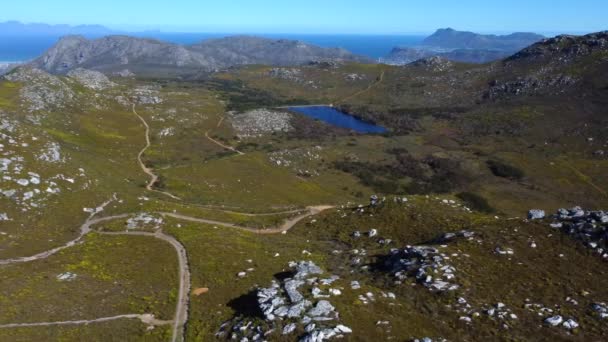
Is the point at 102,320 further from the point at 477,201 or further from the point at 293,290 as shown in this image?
the point at 477,201

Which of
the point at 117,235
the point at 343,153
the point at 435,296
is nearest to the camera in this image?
the point at 435,296

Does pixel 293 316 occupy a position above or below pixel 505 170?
above

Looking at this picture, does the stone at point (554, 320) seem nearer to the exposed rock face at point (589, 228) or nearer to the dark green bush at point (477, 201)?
the exposed rock face at point (589, 228)

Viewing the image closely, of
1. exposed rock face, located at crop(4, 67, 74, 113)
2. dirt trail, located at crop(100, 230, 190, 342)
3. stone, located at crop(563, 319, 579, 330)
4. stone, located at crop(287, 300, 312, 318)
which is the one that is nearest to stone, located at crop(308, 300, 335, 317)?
stone, located at crop(287, 300, 312, 318)

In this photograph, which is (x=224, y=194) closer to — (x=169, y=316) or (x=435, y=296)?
(x=169, y=316)

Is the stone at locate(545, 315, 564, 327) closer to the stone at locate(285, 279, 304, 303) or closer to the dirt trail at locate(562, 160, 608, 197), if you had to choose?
the stone at locate(285, 279, 304, 303)

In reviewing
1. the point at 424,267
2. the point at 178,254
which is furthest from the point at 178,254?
the point at 424,267

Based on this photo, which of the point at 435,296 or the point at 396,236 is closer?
the point at 435,296

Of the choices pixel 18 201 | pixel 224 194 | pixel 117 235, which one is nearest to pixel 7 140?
pixel 18 201

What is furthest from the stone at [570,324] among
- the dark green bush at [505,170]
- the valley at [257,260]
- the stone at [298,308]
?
the dark green bush at [505,170]
